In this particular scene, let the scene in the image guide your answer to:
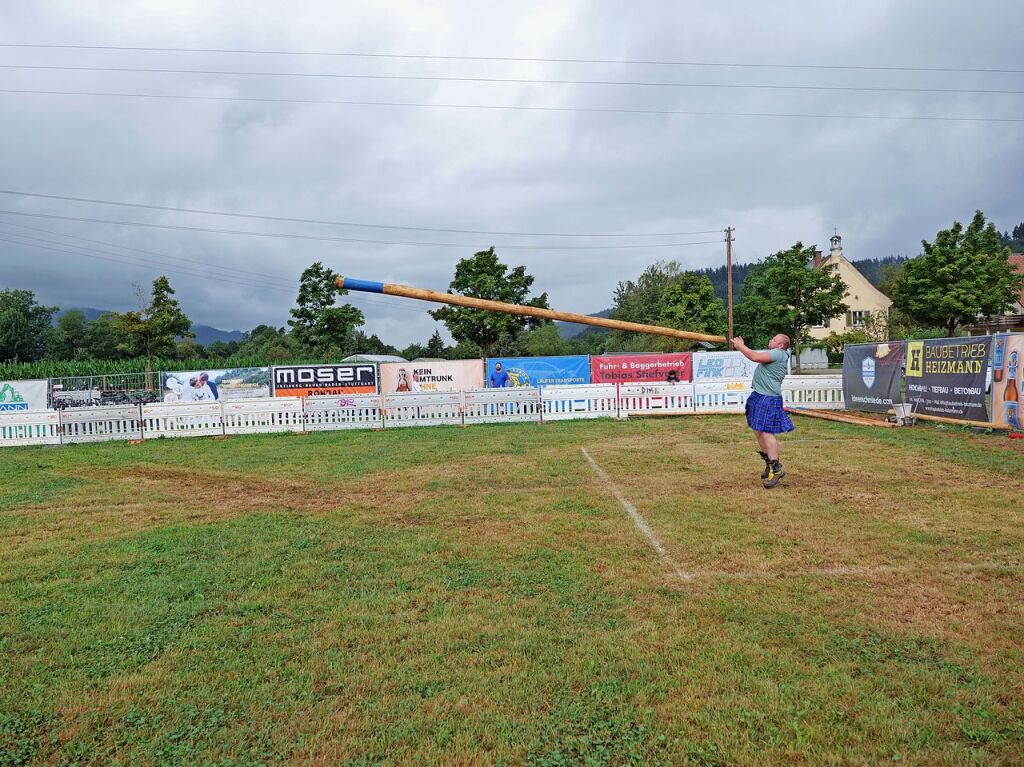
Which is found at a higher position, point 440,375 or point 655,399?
point 440,375

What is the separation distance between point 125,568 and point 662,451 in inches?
335

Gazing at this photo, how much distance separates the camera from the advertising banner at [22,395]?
2216 centimetres

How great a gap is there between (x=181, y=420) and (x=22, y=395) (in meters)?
10.6

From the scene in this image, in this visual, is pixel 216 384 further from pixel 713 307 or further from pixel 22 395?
pixel 713 307

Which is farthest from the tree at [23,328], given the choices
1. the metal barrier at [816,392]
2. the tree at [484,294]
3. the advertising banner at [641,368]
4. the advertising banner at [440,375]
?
the metal barrier at [816,392]

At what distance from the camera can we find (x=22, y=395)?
2230 centimetres

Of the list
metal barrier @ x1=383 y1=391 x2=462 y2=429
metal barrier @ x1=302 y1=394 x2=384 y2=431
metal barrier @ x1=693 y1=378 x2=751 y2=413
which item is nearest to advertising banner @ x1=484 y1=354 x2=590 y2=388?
metal barrier @ x1=693 y1=378 x2=751 y2=413

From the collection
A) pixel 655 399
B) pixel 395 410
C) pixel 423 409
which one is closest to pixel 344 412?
pixel 395 410

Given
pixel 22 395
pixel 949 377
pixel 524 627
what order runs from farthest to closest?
pixel 22 395, pixel 949 377, pixel 524 627

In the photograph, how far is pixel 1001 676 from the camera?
2.97 meters

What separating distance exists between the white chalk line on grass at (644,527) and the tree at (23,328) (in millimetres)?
93723

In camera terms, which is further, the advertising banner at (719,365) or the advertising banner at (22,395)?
the advertising banner at (719,365)

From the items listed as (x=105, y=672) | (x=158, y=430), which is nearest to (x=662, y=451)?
(x=105, y=672)

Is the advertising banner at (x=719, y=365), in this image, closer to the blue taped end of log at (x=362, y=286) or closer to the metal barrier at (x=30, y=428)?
the blue taped end of log at (x=362, y=286)
